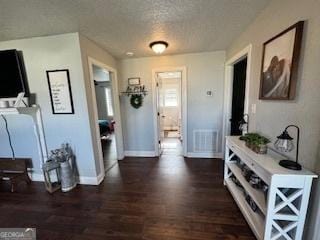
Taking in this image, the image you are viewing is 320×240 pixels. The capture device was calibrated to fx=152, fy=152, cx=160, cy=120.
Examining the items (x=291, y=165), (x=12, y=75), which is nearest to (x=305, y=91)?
(x=291, y=165)

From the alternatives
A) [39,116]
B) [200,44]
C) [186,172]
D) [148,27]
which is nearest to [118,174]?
[186,172]

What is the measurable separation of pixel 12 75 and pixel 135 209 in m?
2.68

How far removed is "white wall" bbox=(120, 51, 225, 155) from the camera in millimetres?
3303

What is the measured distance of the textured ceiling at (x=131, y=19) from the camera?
61.4 inches

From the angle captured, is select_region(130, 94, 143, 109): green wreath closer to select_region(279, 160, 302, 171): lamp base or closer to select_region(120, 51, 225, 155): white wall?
select_region(120, 51, 225, 155): white wall

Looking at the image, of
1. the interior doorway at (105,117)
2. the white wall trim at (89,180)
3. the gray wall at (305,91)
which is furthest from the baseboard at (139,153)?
the gray wall at (305,91)

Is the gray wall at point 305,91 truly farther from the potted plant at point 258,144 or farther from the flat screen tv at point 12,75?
the flat screen tv at point 12,75

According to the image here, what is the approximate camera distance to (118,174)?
2.97 metres

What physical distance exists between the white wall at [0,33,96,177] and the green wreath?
4.50ft

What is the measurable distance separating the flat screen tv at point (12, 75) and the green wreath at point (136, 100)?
1.87m

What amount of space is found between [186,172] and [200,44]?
241 cm

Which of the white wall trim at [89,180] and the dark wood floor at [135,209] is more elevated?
the white wall trim at [89,180]

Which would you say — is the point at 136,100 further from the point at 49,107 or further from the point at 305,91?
the point at 305,91

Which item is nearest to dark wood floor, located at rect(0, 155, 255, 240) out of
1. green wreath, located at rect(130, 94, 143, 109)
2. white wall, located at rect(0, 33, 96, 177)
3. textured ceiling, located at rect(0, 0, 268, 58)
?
white wall, located at rect(0, 33, 96, 177)
